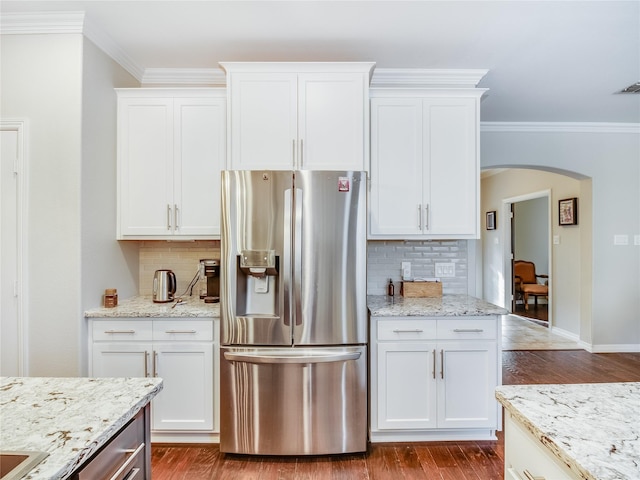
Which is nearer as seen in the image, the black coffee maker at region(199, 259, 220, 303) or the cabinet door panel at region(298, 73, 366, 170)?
the cabinet door panel at region(298, 73, 366, 170)

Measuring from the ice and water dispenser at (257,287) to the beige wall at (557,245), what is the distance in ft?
13.7

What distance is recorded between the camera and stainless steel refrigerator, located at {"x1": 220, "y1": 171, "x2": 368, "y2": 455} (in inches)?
85.0

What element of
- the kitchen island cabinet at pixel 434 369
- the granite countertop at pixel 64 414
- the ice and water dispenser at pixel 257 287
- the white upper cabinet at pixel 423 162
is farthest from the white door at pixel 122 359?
the white upper cabinet at pixel 423 162

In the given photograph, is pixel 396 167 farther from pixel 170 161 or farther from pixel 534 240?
pixel 534 240

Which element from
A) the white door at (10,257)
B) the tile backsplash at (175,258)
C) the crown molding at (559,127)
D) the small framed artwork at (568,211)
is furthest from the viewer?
the small framed artwork at (568,211)

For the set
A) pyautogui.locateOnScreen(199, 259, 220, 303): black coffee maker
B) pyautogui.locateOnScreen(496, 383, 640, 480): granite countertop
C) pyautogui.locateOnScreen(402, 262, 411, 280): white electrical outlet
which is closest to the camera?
pyautogui.locateOnScreen(496, 383, 640, 480): granite countertop

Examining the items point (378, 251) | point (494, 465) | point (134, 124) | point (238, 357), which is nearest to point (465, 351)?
point (494, 465)

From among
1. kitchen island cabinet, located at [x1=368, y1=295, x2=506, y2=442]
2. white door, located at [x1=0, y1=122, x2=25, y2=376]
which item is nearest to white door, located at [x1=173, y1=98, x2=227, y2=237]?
white door, located at [x1=0, y1=122, x2=25, y2=376]

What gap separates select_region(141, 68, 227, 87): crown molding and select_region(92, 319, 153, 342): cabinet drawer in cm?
192

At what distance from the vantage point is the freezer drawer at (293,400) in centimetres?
216

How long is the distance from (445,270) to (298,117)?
1770mm

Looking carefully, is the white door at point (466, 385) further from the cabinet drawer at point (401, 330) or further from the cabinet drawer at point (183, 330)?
the cabinet drawer at point (183, 330)

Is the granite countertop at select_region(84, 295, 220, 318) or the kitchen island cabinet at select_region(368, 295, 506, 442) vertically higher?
the granite countertop at select_region(84, 295, 220, 318)

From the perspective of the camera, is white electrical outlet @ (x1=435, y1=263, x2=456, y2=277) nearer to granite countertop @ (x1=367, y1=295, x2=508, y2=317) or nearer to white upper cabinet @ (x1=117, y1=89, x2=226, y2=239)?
granite countertop @ (x1=367, y1=295, x2=508, y2=317)
